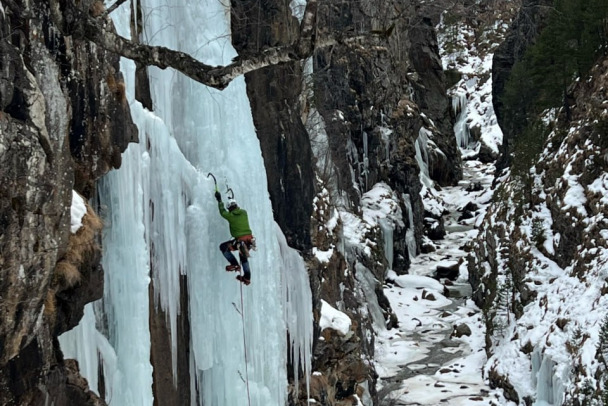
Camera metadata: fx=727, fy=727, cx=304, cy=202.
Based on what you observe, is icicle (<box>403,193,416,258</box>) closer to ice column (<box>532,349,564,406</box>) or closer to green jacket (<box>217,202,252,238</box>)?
ice column (<box>532,349,564,406</box>)

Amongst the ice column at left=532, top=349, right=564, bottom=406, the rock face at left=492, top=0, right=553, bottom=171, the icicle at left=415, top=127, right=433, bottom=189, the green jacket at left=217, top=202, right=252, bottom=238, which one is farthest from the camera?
the icicle at left=415, top=127, right=433, bottom=189

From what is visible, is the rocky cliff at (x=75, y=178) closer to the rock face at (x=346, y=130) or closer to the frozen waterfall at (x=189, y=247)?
the rock face at (x=346, y=130)

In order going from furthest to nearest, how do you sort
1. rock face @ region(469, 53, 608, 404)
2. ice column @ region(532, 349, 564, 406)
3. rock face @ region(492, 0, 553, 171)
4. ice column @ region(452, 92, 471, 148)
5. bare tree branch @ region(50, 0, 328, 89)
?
1. ice column @ region(452, 92, 471, 148)
2. rock face @ region(492, 0, 553, 171)
3. rock face @ region(469, 53, 608, 404)
4. ice column @ region(532, 349, 564, 406)
5. bare tree branch @ region(50, 0, 328, 89)

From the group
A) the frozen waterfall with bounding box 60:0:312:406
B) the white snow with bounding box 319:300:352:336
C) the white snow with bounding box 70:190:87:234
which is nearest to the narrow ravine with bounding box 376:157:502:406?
the white snow with bounding box 319:300:352:336

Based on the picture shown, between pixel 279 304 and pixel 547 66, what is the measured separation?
19.3 m

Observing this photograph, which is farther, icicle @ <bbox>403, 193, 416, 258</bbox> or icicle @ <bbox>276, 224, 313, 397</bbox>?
icicle @ <bbox>403, 193, 416, 258</bbox>

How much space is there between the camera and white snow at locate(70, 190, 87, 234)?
646 cm

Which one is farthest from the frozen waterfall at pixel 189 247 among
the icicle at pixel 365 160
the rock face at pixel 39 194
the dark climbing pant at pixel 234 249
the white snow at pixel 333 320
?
the icicle at pixel 365 160

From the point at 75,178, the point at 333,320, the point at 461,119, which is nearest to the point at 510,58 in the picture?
the point at 461,119

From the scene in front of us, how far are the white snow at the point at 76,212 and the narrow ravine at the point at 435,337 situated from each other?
1255 centimetres

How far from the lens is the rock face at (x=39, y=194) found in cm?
539

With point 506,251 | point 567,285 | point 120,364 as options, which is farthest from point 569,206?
point 120,364

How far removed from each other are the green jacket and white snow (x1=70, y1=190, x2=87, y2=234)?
2603mm

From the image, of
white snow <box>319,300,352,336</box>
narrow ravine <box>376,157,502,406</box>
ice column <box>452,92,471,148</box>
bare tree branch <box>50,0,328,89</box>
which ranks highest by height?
ice column <box>452,92,471,148</box>
